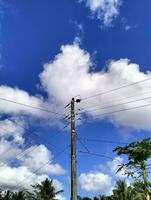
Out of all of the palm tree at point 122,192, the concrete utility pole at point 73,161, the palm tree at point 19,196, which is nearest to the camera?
the concrete utility pole at point 73,161

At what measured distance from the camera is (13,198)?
7031 cm

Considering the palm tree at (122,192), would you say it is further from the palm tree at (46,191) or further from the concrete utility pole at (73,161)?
the concrete utility pole at (73,161)

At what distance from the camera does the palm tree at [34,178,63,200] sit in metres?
60.6

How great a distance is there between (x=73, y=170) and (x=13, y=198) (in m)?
56.5

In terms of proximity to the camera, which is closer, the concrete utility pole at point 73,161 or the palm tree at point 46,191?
the concrete utility pole at point 73,161

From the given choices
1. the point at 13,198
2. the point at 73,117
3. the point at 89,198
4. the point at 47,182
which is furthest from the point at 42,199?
the point at 73,117

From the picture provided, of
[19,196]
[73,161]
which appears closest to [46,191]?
[19,196]

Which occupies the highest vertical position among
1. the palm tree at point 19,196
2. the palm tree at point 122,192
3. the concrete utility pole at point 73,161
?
the palm tree at point 19,196

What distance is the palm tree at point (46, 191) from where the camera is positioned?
60591mm

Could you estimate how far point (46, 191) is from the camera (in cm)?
6162

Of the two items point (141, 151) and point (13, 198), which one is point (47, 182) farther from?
point (141, 151)

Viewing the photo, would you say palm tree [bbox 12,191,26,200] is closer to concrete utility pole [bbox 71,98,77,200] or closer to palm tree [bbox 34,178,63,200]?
palm tree [bbox 34,178,63,200]

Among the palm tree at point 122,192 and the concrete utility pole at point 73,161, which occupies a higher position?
the palm tree at point 122,192

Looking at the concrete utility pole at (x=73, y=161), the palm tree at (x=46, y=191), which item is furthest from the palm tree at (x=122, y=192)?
the concrete utility pole at (x=73, y=161)
